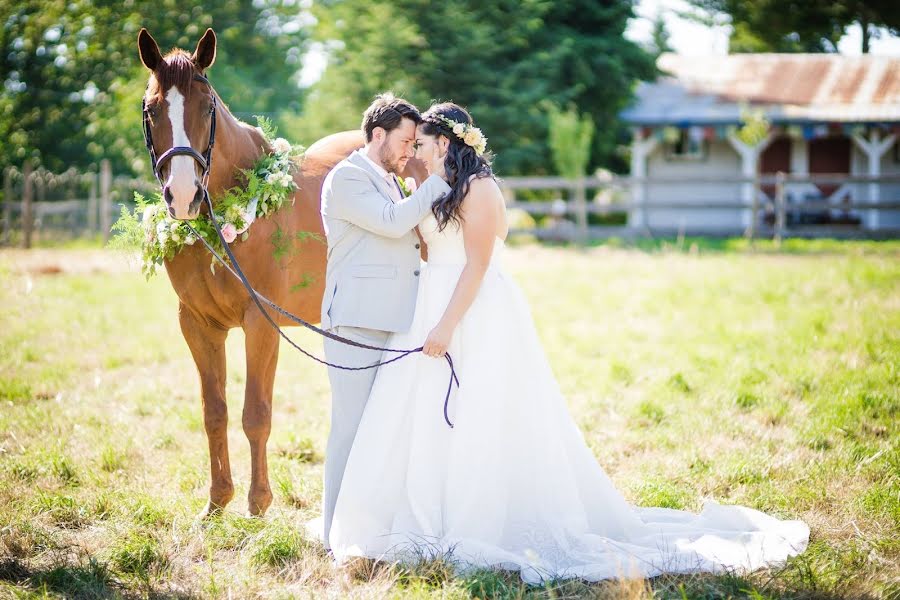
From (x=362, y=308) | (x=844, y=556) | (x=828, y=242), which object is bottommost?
(x=828, y=242)

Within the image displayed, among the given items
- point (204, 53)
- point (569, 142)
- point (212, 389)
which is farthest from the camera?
point (569, 142)

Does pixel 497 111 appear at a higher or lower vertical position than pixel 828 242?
higher

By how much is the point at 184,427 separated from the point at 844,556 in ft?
14.6

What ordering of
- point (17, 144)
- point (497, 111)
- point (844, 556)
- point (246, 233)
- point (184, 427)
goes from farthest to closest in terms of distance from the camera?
point (17, 144), point (497, 111), point (184, 427), point (246, 233), point (844, 556)

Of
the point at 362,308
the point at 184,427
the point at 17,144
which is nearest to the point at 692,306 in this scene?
the point at 184,427

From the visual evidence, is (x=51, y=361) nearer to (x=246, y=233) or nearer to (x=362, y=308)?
(x=246, y=233)

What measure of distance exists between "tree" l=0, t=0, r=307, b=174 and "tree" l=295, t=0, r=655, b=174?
247 inches

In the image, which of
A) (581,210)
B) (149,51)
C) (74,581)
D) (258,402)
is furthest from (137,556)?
(581,210)

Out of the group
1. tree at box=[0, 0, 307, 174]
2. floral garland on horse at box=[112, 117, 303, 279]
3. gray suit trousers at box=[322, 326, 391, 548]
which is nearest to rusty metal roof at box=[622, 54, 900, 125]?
tree at box=[0, 0, 307, 174]

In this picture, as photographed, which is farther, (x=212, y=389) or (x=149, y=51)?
(x=212, y=389)

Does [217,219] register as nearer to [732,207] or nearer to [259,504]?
[259,504]

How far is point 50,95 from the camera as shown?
3097 centimetres

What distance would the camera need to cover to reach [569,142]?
22.5 meters

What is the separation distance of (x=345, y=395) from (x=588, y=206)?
16.3 m
